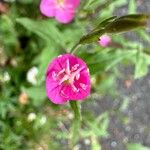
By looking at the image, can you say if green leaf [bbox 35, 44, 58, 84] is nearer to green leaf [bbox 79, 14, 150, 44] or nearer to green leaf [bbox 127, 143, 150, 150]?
green leaf [bbox 127, 143, 150, 150]

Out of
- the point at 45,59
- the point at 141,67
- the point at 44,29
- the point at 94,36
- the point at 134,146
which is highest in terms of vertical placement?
the point at 94,36

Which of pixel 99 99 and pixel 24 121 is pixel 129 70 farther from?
pixel 24 121

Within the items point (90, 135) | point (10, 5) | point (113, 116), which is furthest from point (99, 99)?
point (10, 5)

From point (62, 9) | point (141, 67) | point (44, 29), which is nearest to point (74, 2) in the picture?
point (62, 9)

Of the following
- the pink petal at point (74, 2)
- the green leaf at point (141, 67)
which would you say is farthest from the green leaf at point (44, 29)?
the green leaf at point (141, 67)

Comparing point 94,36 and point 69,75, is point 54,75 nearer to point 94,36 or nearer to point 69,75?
point 69,75
